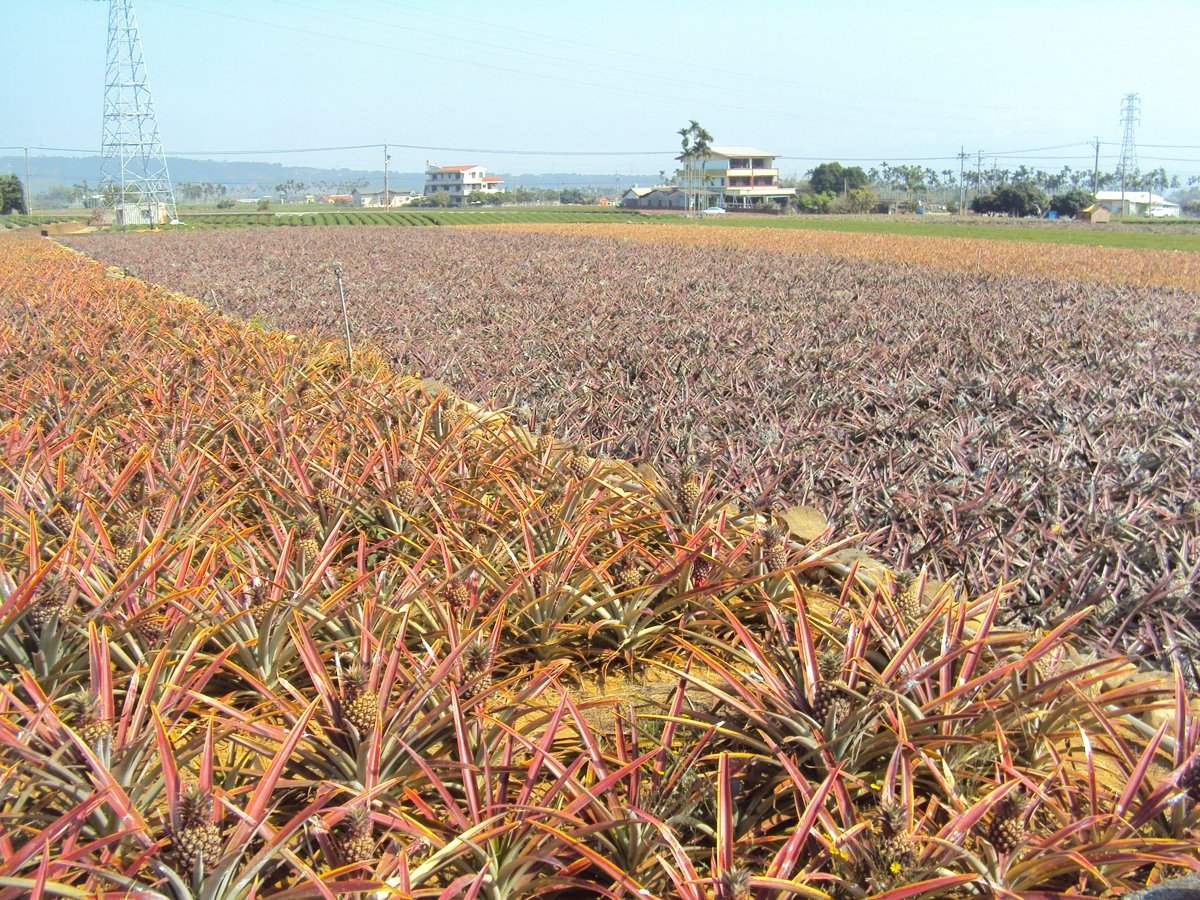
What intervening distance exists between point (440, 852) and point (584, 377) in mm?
4589

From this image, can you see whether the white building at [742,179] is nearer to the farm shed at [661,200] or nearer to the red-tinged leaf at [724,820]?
the farm shed at [661,200]

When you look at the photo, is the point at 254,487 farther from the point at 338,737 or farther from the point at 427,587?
the point at 338,737

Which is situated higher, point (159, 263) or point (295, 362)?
point (159, 263)

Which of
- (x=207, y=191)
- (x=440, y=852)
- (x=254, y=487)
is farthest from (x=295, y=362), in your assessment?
(x=207, y=191)

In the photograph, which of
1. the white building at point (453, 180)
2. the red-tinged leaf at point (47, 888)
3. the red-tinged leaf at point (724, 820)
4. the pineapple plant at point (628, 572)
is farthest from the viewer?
the white building at point (453, 180)

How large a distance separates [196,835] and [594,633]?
144 cm

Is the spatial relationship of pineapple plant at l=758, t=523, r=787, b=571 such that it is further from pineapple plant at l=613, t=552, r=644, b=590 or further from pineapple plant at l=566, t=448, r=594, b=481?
pineapple plant at l=566, t=448, r=594, b=481

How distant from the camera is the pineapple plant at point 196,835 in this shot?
1.40 meters

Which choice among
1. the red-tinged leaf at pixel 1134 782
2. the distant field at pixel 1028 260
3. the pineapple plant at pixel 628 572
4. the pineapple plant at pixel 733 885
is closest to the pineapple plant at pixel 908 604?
the red-tinged leaf at pixel 1134 782

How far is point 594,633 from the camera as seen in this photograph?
8.83 ft

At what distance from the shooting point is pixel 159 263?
1619 cm

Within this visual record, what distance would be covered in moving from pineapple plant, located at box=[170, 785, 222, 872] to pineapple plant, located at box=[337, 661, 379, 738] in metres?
0.36

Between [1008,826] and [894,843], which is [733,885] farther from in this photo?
[1008,826]

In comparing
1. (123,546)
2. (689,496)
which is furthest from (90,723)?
(689,496)
